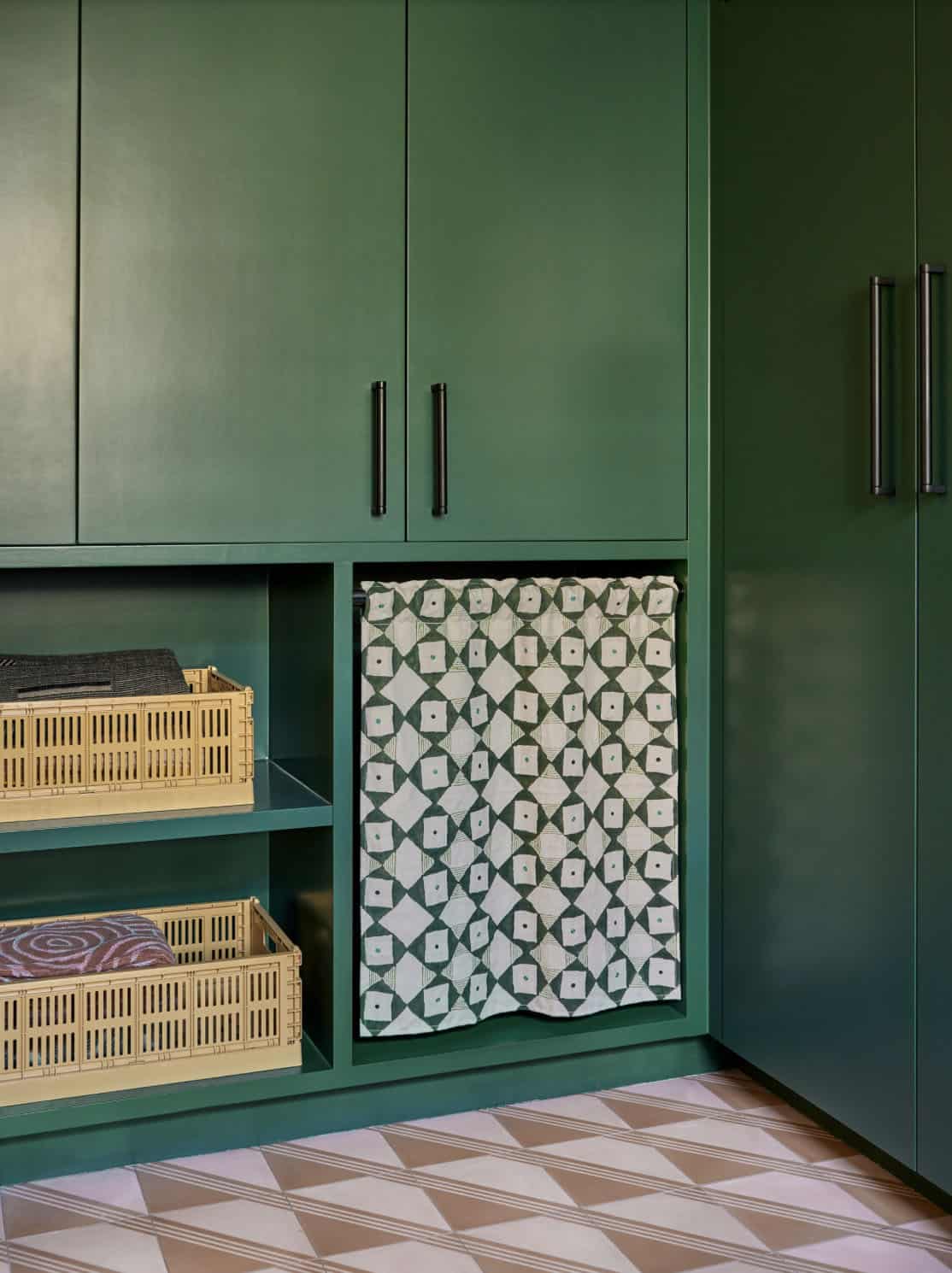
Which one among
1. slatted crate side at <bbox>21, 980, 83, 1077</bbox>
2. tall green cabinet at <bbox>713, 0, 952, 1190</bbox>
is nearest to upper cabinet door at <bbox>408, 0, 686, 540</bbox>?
tall green cabinet at <bbox>713, 0, 952, 1190</bbox>

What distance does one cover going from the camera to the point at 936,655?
5.96 feet

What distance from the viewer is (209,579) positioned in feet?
8.29

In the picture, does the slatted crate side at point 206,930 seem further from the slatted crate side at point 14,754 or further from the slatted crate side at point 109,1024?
the slatted crate side at point 14,754

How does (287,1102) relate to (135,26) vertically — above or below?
below

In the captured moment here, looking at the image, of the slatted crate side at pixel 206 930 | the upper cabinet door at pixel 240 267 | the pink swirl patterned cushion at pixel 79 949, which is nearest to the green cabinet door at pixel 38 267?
the upper cabinet door at pixel 240 267

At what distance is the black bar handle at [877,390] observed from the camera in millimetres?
1871

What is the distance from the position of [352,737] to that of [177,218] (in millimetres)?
894

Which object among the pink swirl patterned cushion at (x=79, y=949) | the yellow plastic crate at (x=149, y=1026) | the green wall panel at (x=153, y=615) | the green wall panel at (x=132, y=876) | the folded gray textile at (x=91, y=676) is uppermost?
the green wall panel at (x=153, y=615)

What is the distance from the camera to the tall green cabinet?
1824mm

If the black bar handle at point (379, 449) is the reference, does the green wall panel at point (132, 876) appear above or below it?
below

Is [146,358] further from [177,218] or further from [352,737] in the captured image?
[352,737]

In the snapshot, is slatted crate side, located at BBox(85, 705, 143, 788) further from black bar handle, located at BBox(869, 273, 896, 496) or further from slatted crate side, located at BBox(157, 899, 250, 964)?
black bar handle, located at BBox(869, 273, 896, 496)

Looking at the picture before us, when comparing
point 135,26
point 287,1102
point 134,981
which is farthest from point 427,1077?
point 135,26

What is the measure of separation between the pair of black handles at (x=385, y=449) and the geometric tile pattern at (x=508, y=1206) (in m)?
1.08
